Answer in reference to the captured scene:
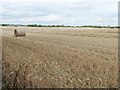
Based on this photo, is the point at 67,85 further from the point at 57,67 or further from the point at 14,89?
the point at 57,67

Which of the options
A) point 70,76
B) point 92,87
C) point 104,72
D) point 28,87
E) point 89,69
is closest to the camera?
point 92,87

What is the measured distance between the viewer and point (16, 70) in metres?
8.20

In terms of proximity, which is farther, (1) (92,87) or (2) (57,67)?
(2) (57,67)

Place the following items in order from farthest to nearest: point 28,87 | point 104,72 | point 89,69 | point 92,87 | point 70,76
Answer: point 89,69 < point 104,72 < point 70,76 < point 28,87 < point 92,87

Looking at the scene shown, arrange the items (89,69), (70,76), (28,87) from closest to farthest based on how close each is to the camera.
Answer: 1. (28,87)
2. (70,76)
3. (89,69)

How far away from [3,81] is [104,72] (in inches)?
118

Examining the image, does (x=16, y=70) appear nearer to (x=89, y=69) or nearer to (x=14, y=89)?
(x=14, y=89)

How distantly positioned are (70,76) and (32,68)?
5.13ft

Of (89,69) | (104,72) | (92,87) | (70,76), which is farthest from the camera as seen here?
(89,69)

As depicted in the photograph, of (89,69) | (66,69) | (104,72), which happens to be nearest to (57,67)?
(66,69)

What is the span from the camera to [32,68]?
8.11m

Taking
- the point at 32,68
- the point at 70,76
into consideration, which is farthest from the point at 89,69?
the point at 32,68

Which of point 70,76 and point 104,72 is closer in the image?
point 70,76

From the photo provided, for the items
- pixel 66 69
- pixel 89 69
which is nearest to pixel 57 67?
pixel 66 69
